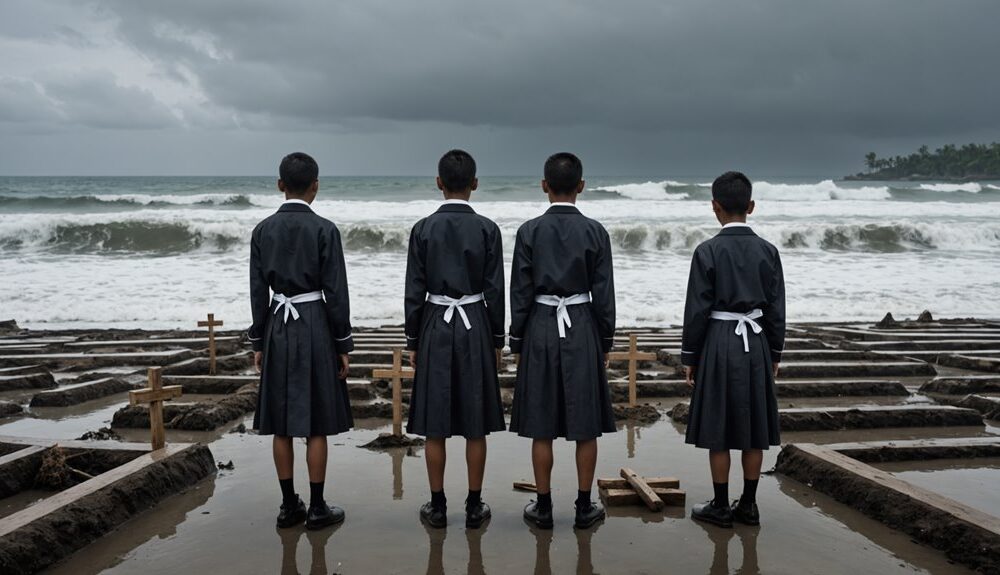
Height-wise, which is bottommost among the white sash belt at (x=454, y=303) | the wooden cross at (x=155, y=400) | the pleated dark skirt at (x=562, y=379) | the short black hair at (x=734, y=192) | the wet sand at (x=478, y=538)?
the wet sand at (x=478, y=538)

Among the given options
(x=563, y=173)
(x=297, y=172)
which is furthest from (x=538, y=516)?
(x=297, y=172)

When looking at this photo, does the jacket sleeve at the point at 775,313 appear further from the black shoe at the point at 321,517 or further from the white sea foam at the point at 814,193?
the white sea foam at the point at 814,193

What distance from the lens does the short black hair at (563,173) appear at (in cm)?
436

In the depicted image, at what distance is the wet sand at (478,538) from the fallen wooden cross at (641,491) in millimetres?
94

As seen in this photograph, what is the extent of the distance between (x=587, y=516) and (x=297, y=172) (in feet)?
8.68

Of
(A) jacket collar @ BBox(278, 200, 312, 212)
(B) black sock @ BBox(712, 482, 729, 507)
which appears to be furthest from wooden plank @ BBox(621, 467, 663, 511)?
(A) jacket collar @ BBox(278, 200, 312, 212)

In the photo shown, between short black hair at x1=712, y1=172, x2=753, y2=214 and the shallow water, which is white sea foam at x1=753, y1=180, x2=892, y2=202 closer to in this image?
the shallow water

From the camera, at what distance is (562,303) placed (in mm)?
4297

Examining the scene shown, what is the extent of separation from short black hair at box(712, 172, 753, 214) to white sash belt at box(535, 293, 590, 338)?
103cm

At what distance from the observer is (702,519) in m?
4.35

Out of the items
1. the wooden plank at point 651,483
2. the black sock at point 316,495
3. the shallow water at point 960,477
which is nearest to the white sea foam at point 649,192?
the shallow water at point 960,477

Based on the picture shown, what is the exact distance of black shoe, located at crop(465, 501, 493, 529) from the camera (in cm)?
425

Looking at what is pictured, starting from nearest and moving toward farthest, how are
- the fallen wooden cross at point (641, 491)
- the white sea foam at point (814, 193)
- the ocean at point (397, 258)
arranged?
the fallen wooden cross at point (641, 491) → the ocean at point (397, 258) → the white sea foam at point (814, 193)

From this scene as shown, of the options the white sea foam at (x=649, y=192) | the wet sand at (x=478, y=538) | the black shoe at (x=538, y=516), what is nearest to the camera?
the wet sand at (x=478, y=538)
